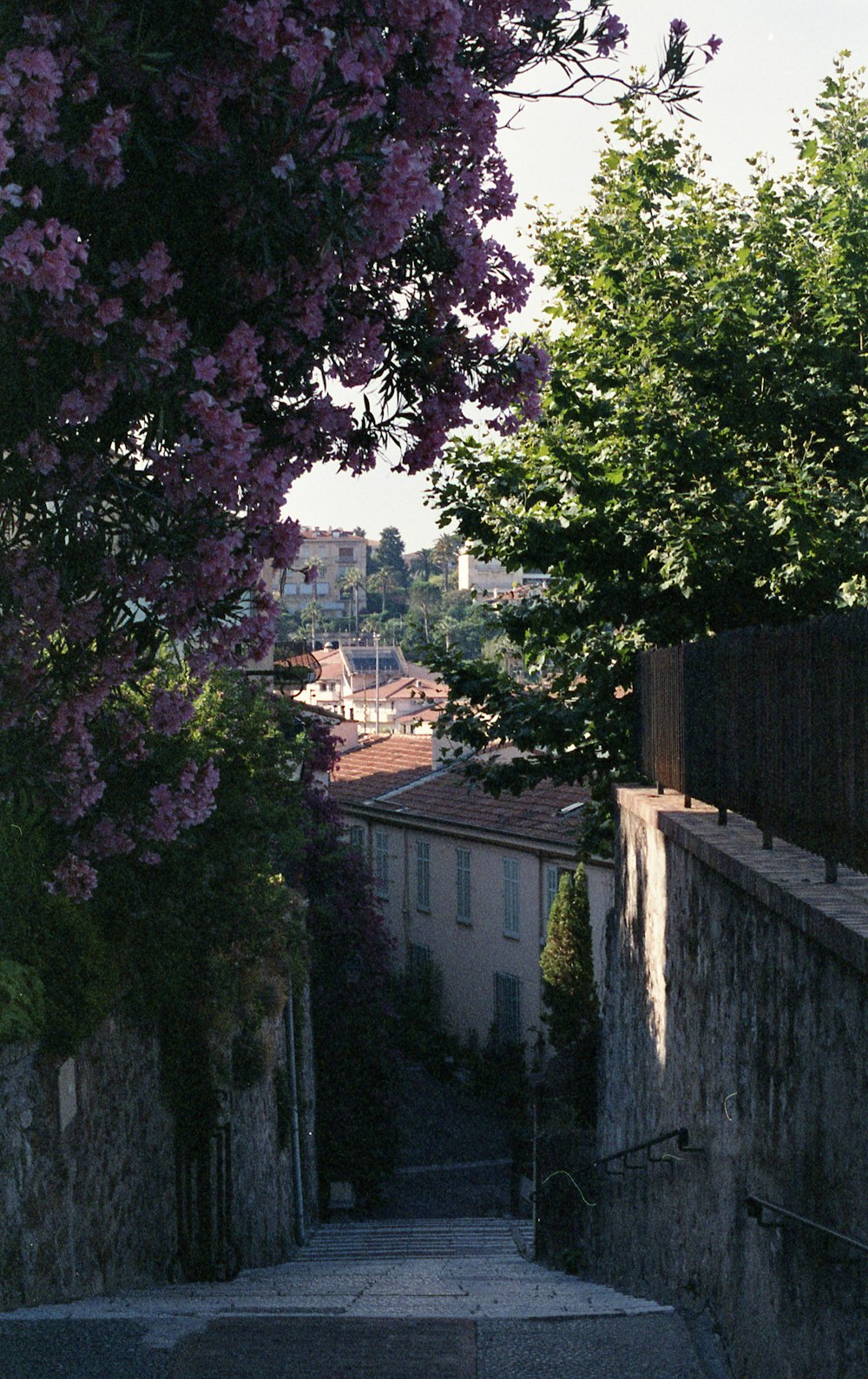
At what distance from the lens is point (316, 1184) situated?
68.3ft

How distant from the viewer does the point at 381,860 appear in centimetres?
3331

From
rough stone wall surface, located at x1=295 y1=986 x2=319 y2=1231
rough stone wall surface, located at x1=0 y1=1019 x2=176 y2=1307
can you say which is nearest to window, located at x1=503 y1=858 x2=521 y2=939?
rough stone wall surface, located at x1=295 y1=986 x2=319 y2=1231

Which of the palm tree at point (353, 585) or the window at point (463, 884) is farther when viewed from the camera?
the palm tree at point (353, 585)

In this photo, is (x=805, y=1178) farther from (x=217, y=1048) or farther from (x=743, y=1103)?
(x=217, y=1048)

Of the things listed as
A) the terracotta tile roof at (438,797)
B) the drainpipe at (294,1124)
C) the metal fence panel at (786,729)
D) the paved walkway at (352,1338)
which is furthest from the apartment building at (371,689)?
the paved walkway at (352,1338)

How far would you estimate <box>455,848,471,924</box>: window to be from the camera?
29.7 metres

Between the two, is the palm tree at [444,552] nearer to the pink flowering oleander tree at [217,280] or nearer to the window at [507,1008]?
the window at [507,1008]

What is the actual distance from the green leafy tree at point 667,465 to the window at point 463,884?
1414 cm

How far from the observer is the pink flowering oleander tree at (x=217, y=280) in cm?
393

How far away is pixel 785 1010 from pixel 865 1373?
59.0 inches

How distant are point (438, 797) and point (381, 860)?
2.46m

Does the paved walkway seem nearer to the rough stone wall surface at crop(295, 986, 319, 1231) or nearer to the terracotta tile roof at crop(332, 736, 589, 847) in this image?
the rough stone wall surface at crop(295, 986, 319, 1231)

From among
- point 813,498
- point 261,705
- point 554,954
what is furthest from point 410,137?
point 554,954

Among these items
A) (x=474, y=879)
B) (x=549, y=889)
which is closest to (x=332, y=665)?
(x=474, y=879)
